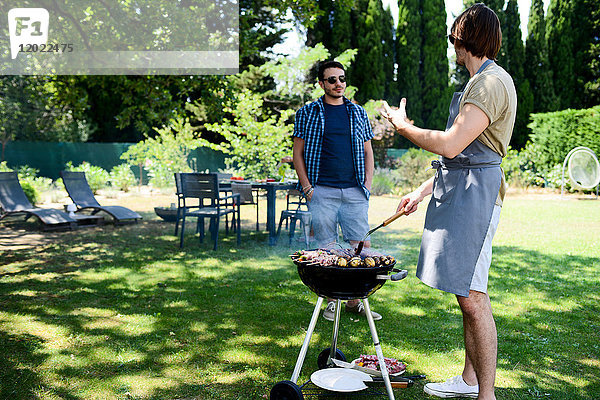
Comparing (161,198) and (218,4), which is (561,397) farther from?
(161,198)

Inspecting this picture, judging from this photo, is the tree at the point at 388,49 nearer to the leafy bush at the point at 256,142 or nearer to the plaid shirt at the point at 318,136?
the leafy bush at the point at 256,142

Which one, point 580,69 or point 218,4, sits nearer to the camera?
point 218,4

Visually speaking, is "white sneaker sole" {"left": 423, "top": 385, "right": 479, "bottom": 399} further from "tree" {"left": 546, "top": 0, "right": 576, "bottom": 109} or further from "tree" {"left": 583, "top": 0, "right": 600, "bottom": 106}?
"tree" {"left": 583, "top": 0, "right": 600, "bottom": 106}

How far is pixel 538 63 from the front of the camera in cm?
2325

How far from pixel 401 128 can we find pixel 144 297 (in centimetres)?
326

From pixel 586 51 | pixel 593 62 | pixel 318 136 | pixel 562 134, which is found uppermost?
pixel 586 51

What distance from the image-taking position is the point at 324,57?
14.8 metres

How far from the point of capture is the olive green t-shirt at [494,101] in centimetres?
222

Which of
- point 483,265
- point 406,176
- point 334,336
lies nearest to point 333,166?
point 334,336

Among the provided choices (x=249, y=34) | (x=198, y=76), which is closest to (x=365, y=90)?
(x=249, y=34)

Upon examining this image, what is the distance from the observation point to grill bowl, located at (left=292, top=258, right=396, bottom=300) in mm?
2357

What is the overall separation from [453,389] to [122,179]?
47.8 feet

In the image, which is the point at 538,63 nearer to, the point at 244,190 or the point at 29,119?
the point at 244,190

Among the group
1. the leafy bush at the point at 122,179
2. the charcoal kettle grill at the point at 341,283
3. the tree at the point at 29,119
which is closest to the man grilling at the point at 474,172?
the charcoal kettle grill at the point at 341,283
